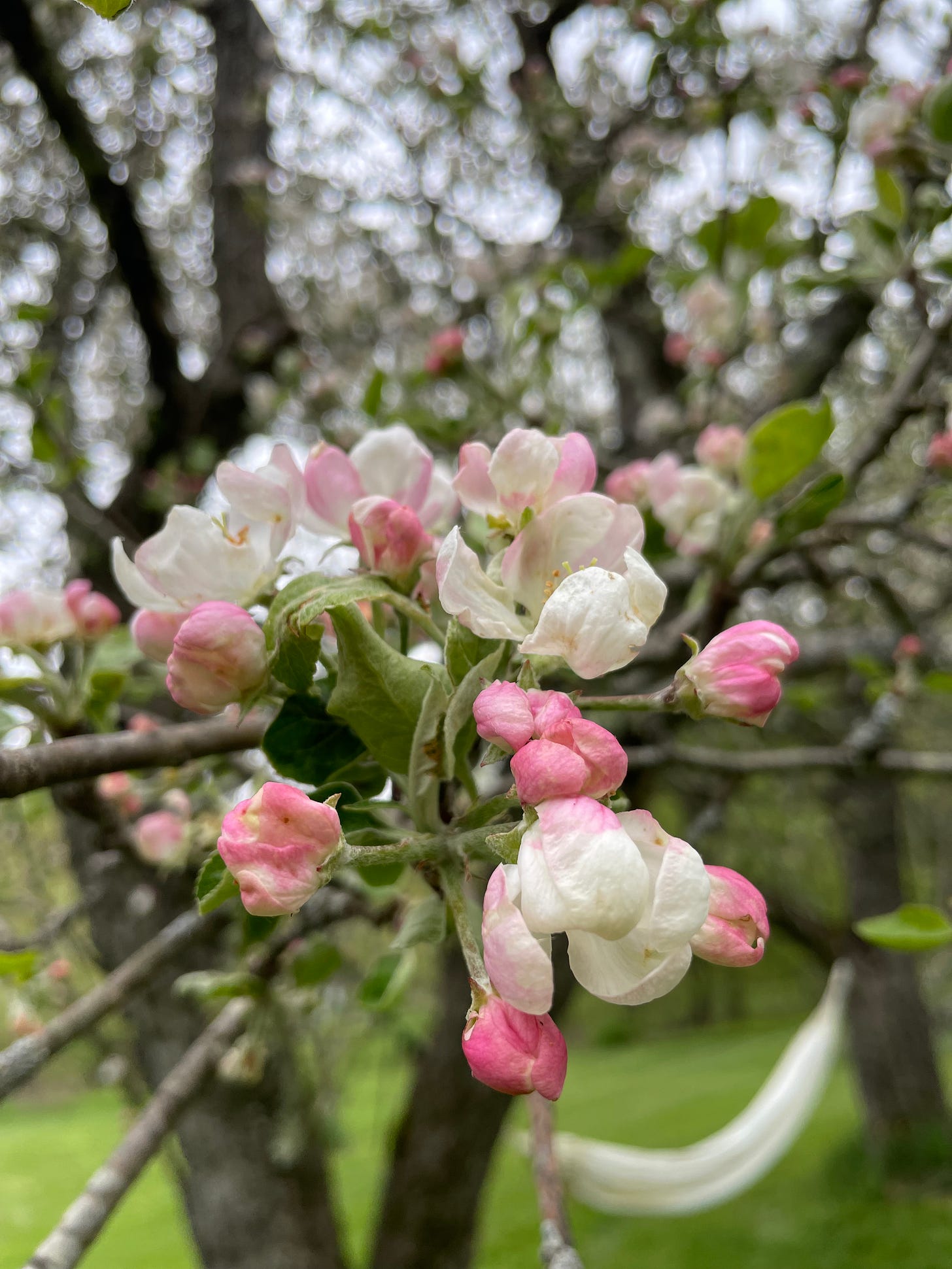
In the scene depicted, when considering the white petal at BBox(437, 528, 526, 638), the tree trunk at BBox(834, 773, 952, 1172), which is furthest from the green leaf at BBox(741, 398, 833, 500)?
the tree trunk at BBox(834, 773, 952, 1172)

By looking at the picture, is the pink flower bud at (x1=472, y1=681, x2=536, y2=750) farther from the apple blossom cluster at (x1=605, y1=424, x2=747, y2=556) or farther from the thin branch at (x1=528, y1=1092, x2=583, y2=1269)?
the apple blossom cluster at (x1=605, y1=424, x2=747, y2=556)

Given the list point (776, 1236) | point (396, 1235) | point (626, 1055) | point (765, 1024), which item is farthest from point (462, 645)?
point (765, 1024)

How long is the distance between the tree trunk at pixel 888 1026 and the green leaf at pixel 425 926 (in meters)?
5.22

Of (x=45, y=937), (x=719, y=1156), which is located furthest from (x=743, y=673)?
(x=719, y=1156)

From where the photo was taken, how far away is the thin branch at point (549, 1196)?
64 centimetres

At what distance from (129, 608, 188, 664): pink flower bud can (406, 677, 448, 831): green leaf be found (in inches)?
8.4

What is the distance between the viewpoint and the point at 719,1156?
4.69m

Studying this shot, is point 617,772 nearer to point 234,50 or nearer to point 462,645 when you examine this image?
Result: point 462,645

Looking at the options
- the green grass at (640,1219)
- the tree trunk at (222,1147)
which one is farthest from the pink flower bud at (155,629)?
the green grass at (640,1219)

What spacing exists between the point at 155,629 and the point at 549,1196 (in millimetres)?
541

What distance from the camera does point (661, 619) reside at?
2146 millimetres

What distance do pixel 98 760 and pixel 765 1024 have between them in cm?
1993

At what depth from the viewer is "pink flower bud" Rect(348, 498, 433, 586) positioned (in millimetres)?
582

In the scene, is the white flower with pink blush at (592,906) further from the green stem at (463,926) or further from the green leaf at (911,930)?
the green leaf at (911,930)
